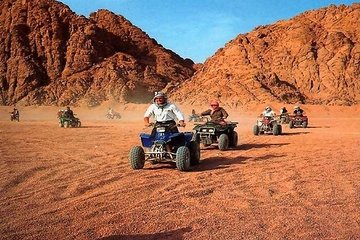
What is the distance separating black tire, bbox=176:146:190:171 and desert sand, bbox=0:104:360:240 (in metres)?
0.19

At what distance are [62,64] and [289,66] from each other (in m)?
37.8

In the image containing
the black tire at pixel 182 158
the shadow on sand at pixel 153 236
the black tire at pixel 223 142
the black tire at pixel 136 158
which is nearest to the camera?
the shadow on sand at pixel 153 236

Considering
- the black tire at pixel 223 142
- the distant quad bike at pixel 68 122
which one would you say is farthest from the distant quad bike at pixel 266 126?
the distant quad bike at pixel 68 122

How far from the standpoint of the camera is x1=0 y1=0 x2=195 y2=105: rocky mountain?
67.1 m

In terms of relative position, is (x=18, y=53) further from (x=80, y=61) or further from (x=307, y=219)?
(x=307, y=219)

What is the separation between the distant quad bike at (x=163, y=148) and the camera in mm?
9109

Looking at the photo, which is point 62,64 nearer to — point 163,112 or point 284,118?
point 284,118

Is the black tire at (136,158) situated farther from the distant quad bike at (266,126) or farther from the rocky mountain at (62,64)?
the rocky mountain at (62,64)

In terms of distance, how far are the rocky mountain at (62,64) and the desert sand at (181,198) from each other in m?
57.1

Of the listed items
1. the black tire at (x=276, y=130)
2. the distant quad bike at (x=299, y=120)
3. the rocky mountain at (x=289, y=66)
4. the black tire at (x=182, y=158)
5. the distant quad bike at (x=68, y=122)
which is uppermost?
the rocky mountain at (x=289, y=66)

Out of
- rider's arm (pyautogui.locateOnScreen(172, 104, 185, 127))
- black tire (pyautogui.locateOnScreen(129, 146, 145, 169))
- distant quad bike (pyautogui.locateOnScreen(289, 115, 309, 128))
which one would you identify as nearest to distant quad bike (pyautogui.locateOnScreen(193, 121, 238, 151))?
rider's arm (pyautogui.locateOnScreen(172, 104, 185, 127))

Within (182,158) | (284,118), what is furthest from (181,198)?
(284,118)

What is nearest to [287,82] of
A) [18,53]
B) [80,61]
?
[80,61]

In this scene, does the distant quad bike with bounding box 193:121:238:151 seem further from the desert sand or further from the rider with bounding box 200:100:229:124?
the desert sand
